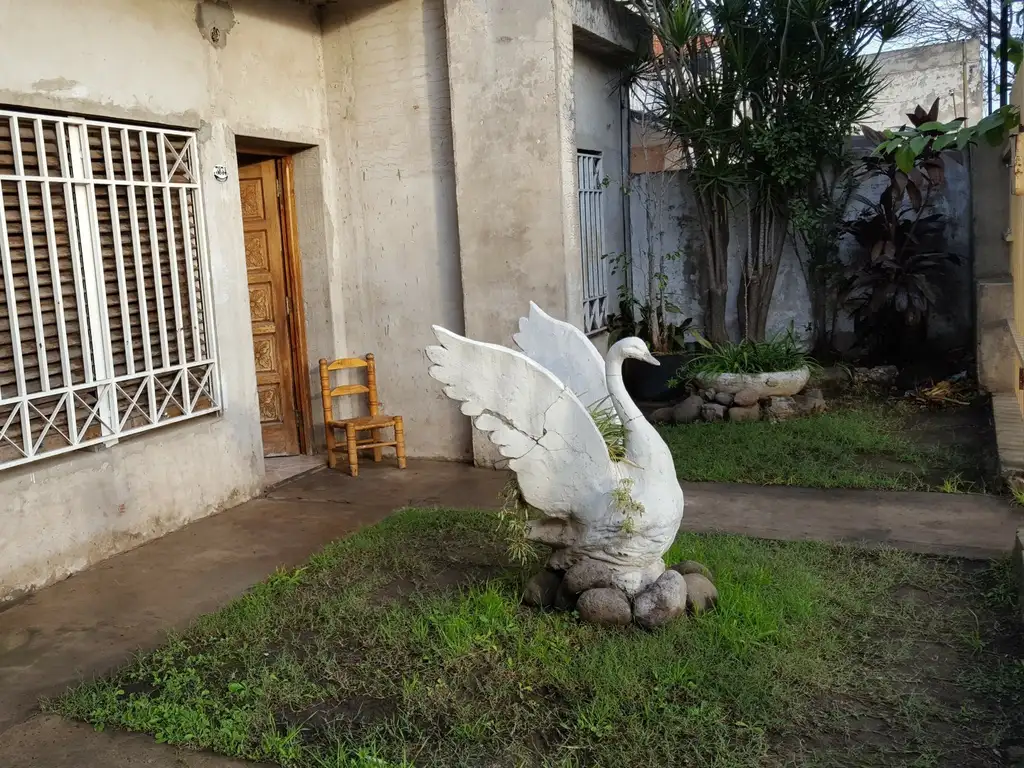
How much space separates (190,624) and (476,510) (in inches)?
80.2

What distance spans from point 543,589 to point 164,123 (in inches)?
143

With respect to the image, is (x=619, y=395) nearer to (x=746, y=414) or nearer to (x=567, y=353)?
(x=567, y=353)

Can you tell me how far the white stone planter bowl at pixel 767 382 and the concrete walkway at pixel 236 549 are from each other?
72.5 inches

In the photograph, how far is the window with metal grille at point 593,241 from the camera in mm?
7852

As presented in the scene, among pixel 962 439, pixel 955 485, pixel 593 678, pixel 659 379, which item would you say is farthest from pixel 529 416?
pixel 659 379

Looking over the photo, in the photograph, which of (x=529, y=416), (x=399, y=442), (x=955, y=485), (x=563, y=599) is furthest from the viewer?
(x=399, y=442)

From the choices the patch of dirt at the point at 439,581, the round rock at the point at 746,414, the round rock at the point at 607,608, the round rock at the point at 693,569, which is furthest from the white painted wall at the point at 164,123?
the round rock at the point at 746,414

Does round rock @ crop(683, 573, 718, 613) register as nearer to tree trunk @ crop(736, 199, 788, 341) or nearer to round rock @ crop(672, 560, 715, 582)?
round rock @ crop(672, 560, 715, 582)

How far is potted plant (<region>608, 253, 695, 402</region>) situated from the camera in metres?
8.59

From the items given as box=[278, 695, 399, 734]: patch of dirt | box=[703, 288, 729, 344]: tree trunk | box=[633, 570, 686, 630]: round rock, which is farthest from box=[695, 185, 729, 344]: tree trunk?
box=[278, 695, 399, 734]: patch of dirt

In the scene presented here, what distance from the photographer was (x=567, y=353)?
14.3 ft

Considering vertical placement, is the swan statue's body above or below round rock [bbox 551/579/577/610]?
above

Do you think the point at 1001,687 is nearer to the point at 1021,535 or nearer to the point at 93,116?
the point at 1021,535

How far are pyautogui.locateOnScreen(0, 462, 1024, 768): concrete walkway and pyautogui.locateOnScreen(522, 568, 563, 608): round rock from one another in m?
1.44
